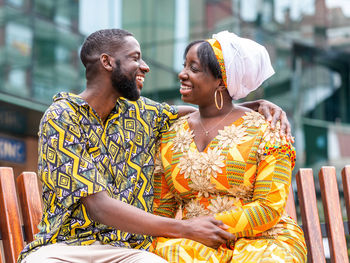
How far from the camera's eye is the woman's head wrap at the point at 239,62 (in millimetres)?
3879

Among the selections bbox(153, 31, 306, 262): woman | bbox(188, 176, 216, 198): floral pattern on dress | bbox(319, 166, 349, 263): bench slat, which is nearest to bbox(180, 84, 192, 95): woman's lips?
bbox(153, 31, 306, 262): woman

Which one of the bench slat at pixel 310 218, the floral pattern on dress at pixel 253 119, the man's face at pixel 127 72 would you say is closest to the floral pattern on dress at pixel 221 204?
the floral pattern on dress at pixel 253 119

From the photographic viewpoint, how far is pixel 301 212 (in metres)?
4.54

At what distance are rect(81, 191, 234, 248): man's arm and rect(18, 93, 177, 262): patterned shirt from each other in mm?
80

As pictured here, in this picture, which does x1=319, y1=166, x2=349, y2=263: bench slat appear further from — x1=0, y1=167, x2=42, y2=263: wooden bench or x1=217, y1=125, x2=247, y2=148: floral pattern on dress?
x1=0, y1=167, x2=42, y2=263: wooden bench

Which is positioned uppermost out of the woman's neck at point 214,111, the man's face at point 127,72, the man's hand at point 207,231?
the man's face at point 127,72

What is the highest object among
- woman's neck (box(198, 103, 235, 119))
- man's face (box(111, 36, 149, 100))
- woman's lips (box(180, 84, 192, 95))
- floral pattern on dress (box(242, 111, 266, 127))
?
man's face (box(111, 36, 149, 100))

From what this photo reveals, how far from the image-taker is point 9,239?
12.8 ft

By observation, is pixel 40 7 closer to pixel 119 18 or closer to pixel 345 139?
pixel 119 18

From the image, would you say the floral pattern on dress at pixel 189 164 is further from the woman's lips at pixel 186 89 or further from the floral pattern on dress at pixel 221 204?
the woman's lips at pixel 186 89

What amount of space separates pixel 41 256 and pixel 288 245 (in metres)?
1.37

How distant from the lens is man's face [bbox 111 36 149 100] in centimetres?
382

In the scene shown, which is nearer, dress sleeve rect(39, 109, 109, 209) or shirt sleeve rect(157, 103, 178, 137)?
dress sleeve rect(39, 109, 109, 209)

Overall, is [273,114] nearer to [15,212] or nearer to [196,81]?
[196,81]
